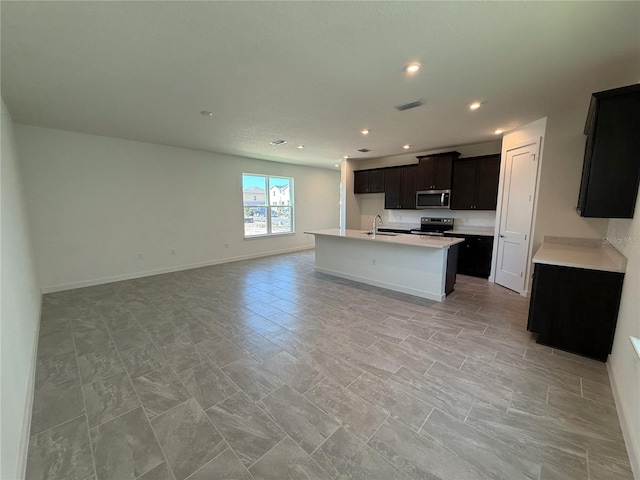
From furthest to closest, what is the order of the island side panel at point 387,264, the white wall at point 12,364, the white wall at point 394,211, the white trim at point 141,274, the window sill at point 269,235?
the window sill at point 269,235
the white wall at point 394,211
the white trim at point 141,274
the island side panel at point 387,264
the white wall at point 12,364

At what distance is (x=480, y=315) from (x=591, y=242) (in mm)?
1778

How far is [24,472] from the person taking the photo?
1.37m

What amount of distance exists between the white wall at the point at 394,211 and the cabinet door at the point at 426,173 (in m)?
0.33

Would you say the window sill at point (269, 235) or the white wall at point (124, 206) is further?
the window sill at point (269, 235)

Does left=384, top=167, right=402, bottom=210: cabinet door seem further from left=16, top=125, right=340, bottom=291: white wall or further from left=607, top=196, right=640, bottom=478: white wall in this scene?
left=607, top=196, right=640, bottom=478: white wall

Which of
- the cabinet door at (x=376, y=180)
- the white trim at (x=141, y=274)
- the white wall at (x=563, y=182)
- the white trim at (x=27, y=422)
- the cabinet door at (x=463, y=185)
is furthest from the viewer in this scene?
the cabinet door at (x=376, y=180)

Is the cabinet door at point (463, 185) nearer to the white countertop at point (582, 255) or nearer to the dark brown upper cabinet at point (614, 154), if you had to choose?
the white countertop at point (582, 255)

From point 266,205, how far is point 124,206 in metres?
3.24

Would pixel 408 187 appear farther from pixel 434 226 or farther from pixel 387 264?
pixel 387 264

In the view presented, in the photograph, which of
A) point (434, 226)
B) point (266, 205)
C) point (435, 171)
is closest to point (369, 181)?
point (435, 171)

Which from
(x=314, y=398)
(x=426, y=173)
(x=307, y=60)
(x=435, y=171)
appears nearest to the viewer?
(x=314, y=398)

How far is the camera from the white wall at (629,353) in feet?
4.91

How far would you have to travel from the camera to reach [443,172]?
5.51 metres

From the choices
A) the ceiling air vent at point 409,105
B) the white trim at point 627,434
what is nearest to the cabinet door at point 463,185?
the ceiling air vent at point 409,105
